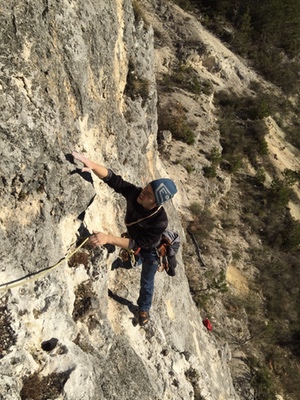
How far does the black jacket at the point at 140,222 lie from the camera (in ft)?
17.7

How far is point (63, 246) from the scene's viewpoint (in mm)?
5250

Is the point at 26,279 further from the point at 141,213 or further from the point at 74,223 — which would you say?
the point at 141,213

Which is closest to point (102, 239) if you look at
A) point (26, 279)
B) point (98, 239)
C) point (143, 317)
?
point (98, 239)

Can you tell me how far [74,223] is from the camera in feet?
18.1

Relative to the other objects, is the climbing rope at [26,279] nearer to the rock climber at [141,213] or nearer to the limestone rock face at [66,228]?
the limestone rock face at [66,228]

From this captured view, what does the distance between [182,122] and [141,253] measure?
598 inches

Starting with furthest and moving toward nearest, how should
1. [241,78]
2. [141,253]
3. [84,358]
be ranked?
[241,78] → [141,253] → [84,358]

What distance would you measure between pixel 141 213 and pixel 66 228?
1.12 m

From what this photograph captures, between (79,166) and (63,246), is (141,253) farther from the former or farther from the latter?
(79,166)

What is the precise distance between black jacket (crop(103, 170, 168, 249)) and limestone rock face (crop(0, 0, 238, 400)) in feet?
1.42

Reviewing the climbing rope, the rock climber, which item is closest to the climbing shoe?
the rock climber

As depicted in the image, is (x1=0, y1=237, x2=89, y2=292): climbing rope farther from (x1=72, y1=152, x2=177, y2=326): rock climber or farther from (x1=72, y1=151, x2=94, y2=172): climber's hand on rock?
(x1=72, y1=151, x2=94, y2=172): climber's hand on rock

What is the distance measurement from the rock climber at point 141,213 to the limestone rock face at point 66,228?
0.96 feet

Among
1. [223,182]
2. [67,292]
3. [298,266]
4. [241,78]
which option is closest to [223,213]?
[223,182]
